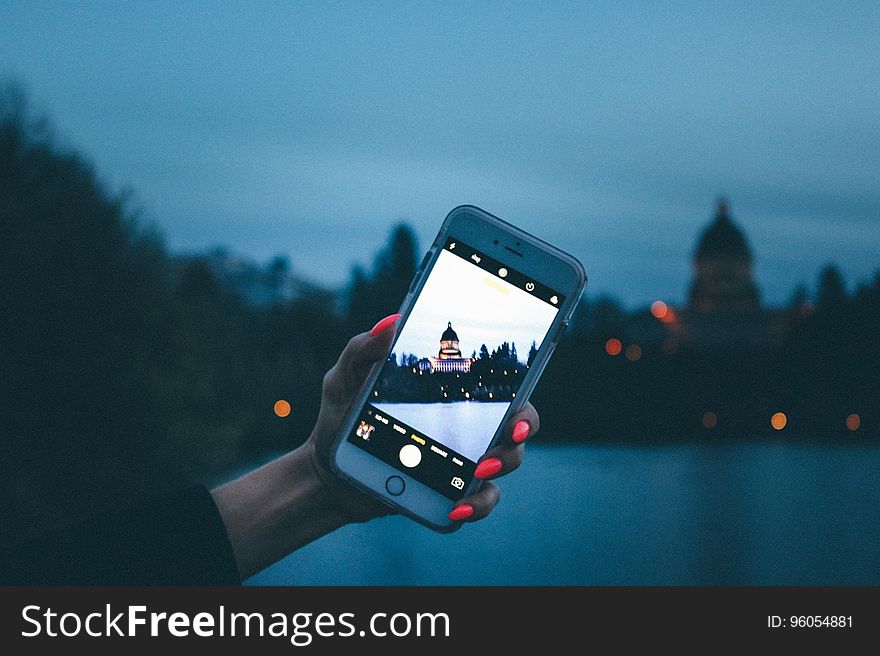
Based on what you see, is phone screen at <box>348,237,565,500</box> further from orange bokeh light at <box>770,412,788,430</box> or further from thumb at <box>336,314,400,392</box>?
orange bokeh light at <box>770,412,788,430</box>

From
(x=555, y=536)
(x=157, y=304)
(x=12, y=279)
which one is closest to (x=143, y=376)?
(x=157, y=304)

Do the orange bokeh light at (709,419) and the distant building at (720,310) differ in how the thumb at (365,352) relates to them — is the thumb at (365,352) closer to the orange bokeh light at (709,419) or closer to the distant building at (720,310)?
the orange bokeh light at (709,419)

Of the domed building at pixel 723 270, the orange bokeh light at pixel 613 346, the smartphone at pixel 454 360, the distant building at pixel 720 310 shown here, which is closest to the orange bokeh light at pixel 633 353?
the orange bokeh light at pixel 613 346

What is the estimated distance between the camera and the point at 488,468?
1.86 m

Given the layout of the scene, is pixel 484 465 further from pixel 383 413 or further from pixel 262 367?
pixel 262 367

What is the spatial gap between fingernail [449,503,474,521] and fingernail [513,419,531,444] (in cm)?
17

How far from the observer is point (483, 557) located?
115ft

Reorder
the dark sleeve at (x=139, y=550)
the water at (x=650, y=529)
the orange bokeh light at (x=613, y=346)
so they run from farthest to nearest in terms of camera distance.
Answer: the orange bokeh light at (x=613, y=346) → the water at (x=650, y=529) → the dark sleeve at (x=139, y=550)

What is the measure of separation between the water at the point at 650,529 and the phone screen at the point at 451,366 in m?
21.5

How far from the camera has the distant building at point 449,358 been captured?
6.48ft

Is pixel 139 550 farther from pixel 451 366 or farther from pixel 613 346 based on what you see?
pixel 613 346

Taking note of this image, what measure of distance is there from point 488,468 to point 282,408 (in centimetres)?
2691

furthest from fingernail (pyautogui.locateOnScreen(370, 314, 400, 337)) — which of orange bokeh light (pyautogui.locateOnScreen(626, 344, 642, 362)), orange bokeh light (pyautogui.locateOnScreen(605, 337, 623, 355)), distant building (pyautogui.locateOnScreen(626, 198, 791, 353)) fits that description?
distant building (pyautogui.locateOnScreen(626, 198, 791, 353))

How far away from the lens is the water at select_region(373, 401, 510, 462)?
77.1 inches
